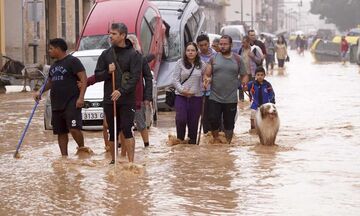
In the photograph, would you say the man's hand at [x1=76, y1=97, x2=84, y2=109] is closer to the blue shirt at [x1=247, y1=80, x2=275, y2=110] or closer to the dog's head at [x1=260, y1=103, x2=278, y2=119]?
the dog's head at [x1=260, y1=103, x2=278, y2=119]

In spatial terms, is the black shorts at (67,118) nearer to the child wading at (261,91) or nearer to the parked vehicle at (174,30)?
the child wading at (261,91)

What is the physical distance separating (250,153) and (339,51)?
43.7m

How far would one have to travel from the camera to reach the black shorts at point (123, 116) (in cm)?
1080

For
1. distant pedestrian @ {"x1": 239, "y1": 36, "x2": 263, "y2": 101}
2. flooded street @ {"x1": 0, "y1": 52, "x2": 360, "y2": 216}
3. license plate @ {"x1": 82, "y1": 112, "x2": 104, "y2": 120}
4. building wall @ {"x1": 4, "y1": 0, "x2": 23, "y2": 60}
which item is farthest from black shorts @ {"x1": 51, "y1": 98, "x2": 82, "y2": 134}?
building wall @ {"x1": 4, "y1": 0, "x2": 23, "y2": 60}

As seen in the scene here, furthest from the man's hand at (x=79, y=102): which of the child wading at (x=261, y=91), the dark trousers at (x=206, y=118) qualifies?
the child wading at (x=261, y=91)

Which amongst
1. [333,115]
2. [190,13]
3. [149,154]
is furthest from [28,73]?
[149,154]

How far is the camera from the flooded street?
341 inches

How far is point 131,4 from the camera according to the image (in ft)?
70.8

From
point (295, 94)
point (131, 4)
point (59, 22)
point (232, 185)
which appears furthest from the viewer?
point (59, 22)

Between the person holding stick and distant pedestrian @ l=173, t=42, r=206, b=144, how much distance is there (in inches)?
80.4

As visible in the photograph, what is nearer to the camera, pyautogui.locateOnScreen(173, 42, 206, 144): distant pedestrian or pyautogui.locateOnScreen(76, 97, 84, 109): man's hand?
pyautogui.locateOnScreen(76, 97, 84, 109): man's hand

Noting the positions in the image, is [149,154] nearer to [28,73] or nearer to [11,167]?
[11,167]

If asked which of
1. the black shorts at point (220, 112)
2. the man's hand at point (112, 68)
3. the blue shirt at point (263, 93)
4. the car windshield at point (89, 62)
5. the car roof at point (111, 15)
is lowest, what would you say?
the black shorts at point (220, 112)

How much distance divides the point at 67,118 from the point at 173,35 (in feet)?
39.2
